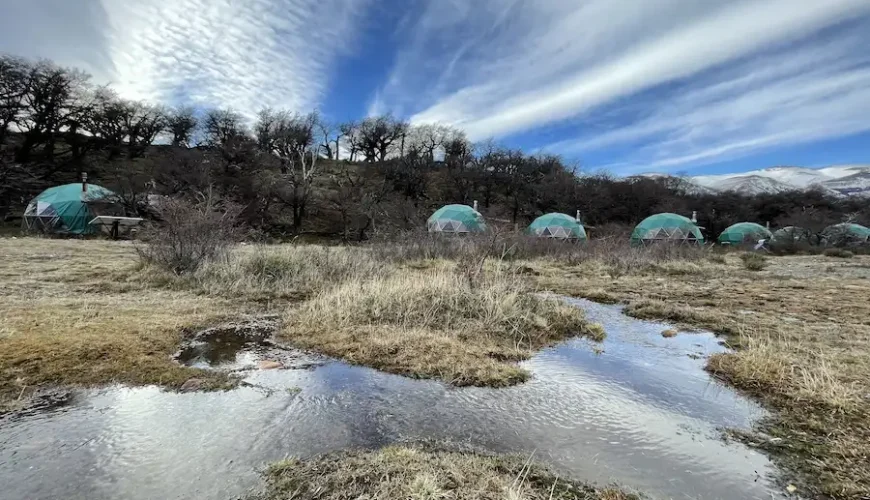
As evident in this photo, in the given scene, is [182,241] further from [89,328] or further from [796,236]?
[796,236]

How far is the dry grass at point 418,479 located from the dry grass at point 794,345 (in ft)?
6.66

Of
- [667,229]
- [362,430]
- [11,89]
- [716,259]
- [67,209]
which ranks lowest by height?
[362,430]

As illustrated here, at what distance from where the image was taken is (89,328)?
6375 millimetres

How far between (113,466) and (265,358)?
110 inches

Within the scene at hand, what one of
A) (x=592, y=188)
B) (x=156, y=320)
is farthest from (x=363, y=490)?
(x=592, y=188)

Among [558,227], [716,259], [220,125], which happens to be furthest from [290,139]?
[716,259]

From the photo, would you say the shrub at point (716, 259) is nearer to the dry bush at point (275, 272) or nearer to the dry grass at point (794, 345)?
the dry grass at point (794, 345)

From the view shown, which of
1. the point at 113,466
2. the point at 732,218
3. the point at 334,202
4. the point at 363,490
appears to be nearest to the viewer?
the point at 363,490

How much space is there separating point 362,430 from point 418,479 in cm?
121

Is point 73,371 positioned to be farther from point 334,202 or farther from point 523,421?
point 334,202

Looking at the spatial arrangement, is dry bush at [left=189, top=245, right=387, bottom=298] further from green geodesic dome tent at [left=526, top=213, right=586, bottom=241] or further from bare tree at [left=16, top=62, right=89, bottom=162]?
bare tree at [left=16, top=62, right=89, bottom=162]

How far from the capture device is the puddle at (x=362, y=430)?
328 cm

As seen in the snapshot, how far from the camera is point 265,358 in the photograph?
6.12m

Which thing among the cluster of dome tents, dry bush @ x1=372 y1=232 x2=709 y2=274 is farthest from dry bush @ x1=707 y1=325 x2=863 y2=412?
the cluster of dome tents
